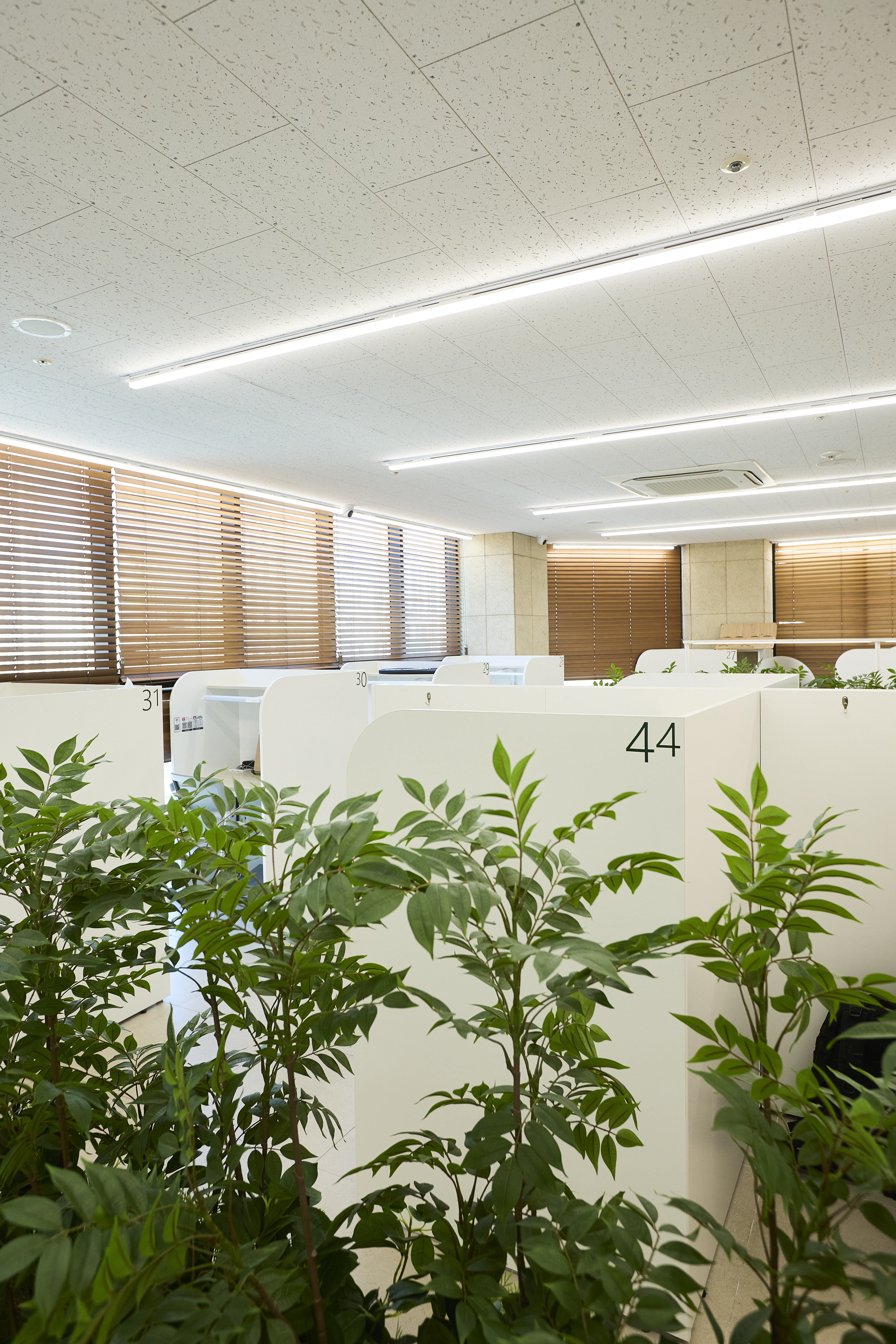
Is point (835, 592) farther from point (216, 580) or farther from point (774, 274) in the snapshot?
point (774, 274)

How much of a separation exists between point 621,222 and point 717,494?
4958 millimetres

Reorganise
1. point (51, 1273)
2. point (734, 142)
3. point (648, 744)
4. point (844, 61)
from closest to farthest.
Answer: point (51, 1273)
point (648, 744)
point (844, 61)
point (734, 142)

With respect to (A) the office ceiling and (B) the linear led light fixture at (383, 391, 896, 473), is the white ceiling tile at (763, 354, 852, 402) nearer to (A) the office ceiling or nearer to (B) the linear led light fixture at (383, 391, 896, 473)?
(A) the office ceiling

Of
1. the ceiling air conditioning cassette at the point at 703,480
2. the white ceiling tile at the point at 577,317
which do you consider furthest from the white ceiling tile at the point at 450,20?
the ceiling air conditioning cassette at the point at 703,480

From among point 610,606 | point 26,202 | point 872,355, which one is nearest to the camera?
point 26,202

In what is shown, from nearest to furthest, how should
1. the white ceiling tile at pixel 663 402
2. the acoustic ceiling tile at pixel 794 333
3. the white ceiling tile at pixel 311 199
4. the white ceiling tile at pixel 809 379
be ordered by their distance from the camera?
the white ceiling tile at pixel 311 199 < the acoustic ceiling tile at pixel 794 333 < the white ceiling tile at pixel 809 379 < the white ceiling tile at pixel 663 402

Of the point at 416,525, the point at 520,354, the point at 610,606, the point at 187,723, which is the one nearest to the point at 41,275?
the point at 520,354

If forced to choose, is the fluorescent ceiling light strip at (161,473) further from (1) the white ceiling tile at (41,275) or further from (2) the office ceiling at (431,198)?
(1) the white ceiling tile at (41,275)

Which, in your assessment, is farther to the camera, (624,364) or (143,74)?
(624,364)

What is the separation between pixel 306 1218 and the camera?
2.10 feet

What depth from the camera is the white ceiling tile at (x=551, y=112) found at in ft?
6.11

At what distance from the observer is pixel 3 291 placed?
3.01 meters

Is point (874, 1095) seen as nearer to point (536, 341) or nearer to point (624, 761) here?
point (624, 761)

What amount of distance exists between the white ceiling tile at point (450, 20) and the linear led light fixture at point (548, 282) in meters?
1.16
